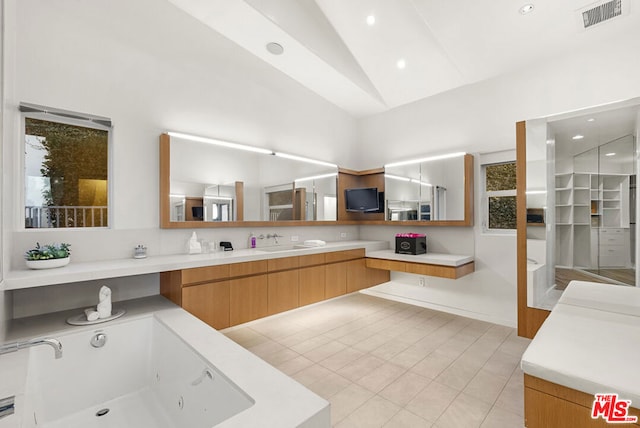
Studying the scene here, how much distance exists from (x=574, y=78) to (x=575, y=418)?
3423mm

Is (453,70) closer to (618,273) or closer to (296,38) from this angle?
(296,38)

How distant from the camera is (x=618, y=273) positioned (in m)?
2.28

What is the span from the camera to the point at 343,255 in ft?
13.0

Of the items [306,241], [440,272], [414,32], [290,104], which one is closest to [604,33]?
[414,32]

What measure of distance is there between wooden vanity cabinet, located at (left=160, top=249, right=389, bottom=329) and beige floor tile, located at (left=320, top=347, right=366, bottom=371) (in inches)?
31.4

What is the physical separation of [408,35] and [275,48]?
1571 millimetres

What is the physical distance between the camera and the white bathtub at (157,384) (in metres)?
1.27

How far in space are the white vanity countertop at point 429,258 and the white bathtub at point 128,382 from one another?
2861 mm

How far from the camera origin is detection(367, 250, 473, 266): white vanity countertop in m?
3.46

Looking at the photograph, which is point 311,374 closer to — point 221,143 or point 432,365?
point 432,365

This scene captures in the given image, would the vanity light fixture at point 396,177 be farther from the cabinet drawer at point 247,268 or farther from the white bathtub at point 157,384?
the white bathtub at point 157,384

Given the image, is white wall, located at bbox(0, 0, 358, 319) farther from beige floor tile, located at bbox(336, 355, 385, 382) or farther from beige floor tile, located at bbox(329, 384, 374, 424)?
beige floor tile, located at bbox(329, 384, 374, 424)

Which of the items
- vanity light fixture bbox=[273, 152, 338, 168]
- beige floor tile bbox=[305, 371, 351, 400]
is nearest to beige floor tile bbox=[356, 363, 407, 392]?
beige floor tile bbox=[305, 371, 351, 400]

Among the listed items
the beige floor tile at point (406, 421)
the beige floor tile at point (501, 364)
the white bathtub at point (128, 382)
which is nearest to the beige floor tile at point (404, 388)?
the beige floor tile at point (406, 421)
